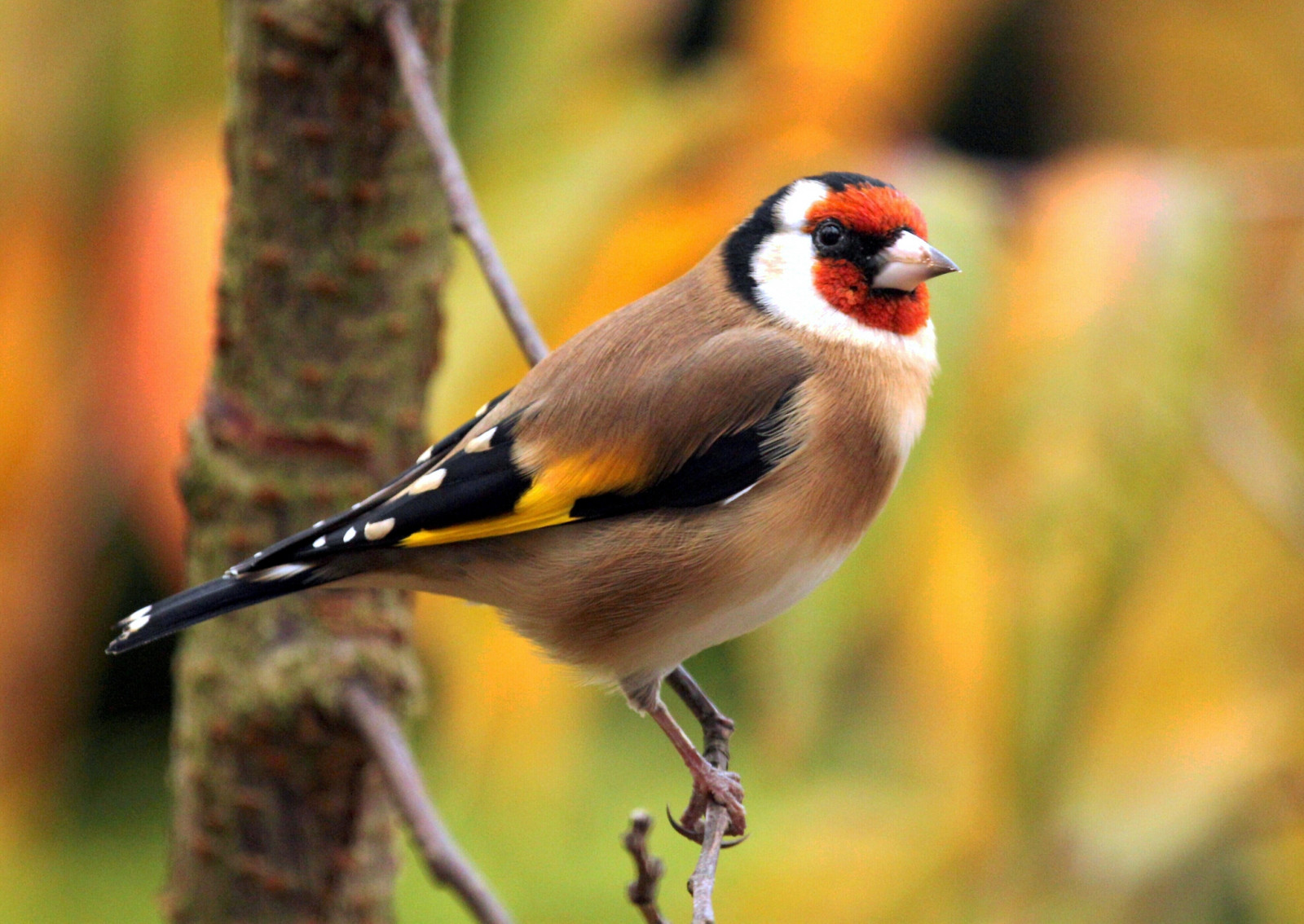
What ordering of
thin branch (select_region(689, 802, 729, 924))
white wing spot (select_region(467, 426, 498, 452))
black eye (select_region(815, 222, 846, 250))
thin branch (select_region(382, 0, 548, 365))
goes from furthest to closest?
black eye (select_region(815, 222, 846, 250))
white wing spot (select_region(467, 426, 498, 452))
thin branch (select_region(382, 0, 548, 365))
thin branch (select_region(689, 802, 729, 924))

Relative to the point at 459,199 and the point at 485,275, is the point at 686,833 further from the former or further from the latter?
the point at 459,199

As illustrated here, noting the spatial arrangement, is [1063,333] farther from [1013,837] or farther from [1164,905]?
[1164,905]

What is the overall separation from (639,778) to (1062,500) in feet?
11.2

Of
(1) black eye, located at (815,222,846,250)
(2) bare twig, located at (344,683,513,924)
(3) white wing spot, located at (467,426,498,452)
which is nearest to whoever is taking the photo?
(2) bare twig, located at (344,683,513,924)

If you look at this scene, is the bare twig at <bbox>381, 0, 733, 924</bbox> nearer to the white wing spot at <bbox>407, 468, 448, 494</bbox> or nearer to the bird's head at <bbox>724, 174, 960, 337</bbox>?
the white wing spot at <bbox>407, 468, 448, 494</bbox>

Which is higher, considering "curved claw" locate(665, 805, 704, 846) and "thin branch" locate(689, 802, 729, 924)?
"thin branch" locate(689, 802, 729, 924)

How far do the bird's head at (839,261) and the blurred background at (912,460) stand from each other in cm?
8

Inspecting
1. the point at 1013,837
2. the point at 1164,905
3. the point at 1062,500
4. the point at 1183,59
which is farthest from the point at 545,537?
the point at 1183,59

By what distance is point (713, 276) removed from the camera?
2.20 meters

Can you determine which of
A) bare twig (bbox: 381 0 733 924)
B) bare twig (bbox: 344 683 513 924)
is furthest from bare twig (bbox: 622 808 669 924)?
bare twig (bbox: 344 683 513 924)

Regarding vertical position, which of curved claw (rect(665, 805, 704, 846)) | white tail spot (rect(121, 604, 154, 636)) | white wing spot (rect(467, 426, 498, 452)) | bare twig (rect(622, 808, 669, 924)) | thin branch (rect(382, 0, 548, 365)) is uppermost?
thin branch (rect(382, 0, 548, 365))

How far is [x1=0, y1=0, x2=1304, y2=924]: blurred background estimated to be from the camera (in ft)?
6.04

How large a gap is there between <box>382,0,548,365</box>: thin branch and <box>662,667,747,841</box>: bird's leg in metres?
0.53

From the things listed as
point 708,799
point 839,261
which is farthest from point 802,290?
point 708,799
